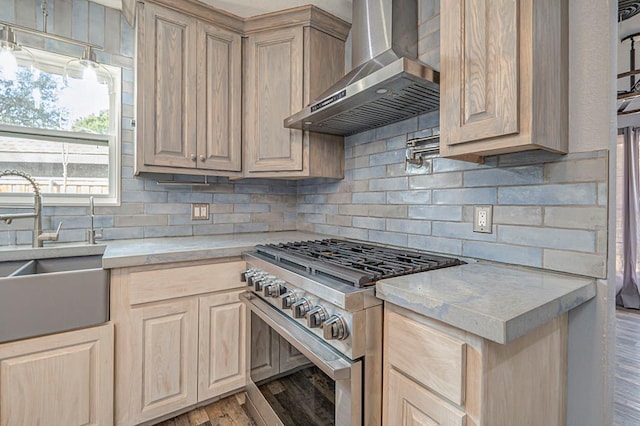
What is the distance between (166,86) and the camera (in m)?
1.81

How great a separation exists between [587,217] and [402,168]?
33.9 inches

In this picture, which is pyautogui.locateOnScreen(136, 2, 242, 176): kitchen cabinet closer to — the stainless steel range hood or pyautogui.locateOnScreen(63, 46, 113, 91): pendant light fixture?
pyautogui.locateOnScreen(63, 46, 113, 91): pendant light fixture

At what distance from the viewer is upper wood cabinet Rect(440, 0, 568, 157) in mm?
928

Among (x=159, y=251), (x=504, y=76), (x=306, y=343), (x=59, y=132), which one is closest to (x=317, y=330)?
(x=306, y=343)

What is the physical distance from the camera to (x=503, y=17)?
0.96m

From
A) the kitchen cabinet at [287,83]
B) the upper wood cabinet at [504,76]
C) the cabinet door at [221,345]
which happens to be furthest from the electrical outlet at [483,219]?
the cabinet door at [221,345]

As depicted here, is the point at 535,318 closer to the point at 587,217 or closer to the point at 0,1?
the point at 587,217

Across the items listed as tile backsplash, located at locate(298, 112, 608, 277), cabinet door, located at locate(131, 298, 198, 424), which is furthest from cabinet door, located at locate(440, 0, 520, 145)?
cabinet door, located at locate(131, 298, 198, 424)

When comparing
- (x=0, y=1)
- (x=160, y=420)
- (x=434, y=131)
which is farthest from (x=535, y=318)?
(x=0, y=1)

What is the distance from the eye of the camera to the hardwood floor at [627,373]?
181 cm

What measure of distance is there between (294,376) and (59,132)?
2.07m

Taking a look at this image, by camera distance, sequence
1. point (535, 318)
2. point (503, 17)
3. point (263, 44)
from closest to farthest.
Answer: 1. point (535, 318)
2. point (503, 17)
3. point (263, 44)

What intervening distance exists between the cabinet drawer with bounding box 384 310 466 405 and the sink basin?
50.8 inches

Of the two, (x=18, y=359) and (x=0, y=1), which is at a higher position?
(x=0, y=1)
